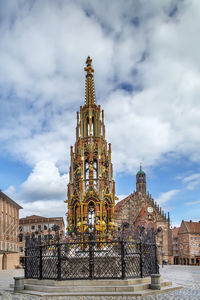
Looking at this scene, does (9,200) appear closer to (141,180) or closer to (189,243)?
(141,180)

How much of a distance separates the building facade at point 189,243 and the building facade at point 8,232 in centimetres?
4632

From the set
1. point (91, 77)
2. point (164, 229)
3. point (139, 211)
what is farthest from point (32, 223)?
point (91, 77)

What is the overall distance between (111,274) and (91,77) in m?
16.5

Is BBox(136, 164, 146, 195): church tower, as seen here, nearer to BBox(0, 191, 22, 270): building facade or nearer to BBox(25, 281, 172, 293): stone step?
BBox(0, 191, 22, 270): building facade

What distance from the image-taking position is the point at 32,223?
82938 mm

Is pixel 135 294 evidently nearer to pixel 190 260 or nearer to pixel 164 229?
pixel 164 229

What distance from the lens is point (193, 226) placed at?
9162 centimetres

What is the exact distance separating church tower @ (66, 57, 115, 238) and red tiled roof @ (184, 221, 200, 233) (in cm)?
7150

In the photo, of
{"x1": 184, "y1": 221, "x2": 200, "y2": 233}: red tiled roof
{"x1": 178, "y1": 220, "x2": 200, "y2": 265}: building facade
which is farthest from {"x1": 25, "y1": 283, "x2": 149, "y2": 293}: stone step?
{"x1": 184, "y1": 221, "x2": 200, "y2": 233}: red tiled roof

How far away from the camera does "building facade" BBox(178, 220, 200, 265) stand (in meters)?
84.8

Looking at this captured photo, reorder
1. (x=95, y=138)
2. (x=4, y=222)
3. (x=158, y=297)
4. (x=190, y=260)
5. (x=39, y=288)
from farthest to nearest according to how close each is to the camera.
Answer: (x=190, y=260) → (x=4, y=222) → (x=95, y=138) → (x=39, y=288) → (x=158, y=297)

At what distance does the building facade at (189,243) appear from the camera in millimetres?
84812

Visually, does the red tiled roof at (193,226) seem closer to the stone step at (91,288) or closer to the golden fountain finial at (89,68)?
the golden fountain finial at (89,68)

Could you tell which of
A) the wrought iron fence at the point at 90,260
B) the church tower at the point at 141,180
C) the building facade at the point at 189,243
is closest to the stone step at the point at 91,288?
the wrought iron fence at the point at 90,260
